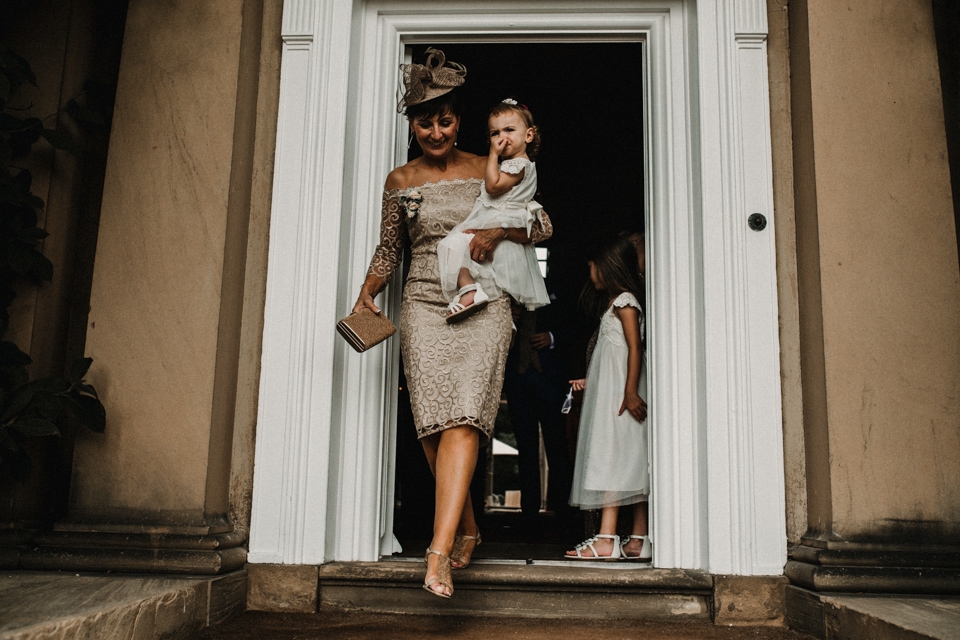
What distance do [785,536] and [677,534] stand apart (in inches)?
15.6

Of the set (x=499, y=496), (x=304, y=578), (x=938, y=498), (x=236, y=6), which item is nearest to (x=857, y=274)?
(x=938, y=498)

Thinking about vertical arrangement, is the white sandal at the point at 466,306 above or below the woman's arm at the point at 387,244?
below

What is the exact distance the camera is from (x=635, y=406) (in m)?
3.61

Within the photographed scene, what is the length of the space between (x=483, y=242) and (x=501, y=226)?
0.31 ft

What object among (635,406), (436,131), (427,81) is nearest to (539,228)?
(436,131)

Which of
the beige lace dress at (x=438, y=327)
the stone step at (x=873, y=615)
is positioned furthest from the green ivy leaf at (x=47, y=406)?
the stone step at (x=873, y=615)

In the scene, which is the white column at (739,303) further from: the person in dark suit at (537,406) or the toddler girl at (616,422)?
the person in dark suit at (537,406)

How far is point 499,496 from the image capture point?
1187 cm

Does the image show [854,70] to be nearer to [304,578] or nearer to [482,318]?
[482,318]

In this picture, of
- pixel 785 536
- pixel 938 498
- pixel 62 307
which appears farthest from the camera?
pixel 62 307

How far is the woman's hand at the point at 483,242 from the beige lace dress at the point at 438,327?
0.49ft

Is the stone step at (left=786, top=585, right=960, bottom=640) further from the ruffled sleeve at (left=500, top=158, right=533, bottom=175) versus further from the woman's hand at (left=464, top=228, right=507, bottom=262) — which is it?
the ruffled sleeve at (left=500, top=158, right=533, bottom=175)

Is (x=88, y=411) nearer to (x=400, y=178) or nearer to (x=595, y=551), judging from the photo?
(x=400, y=178)

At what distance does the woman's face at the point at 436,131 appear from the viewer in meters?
3.05
